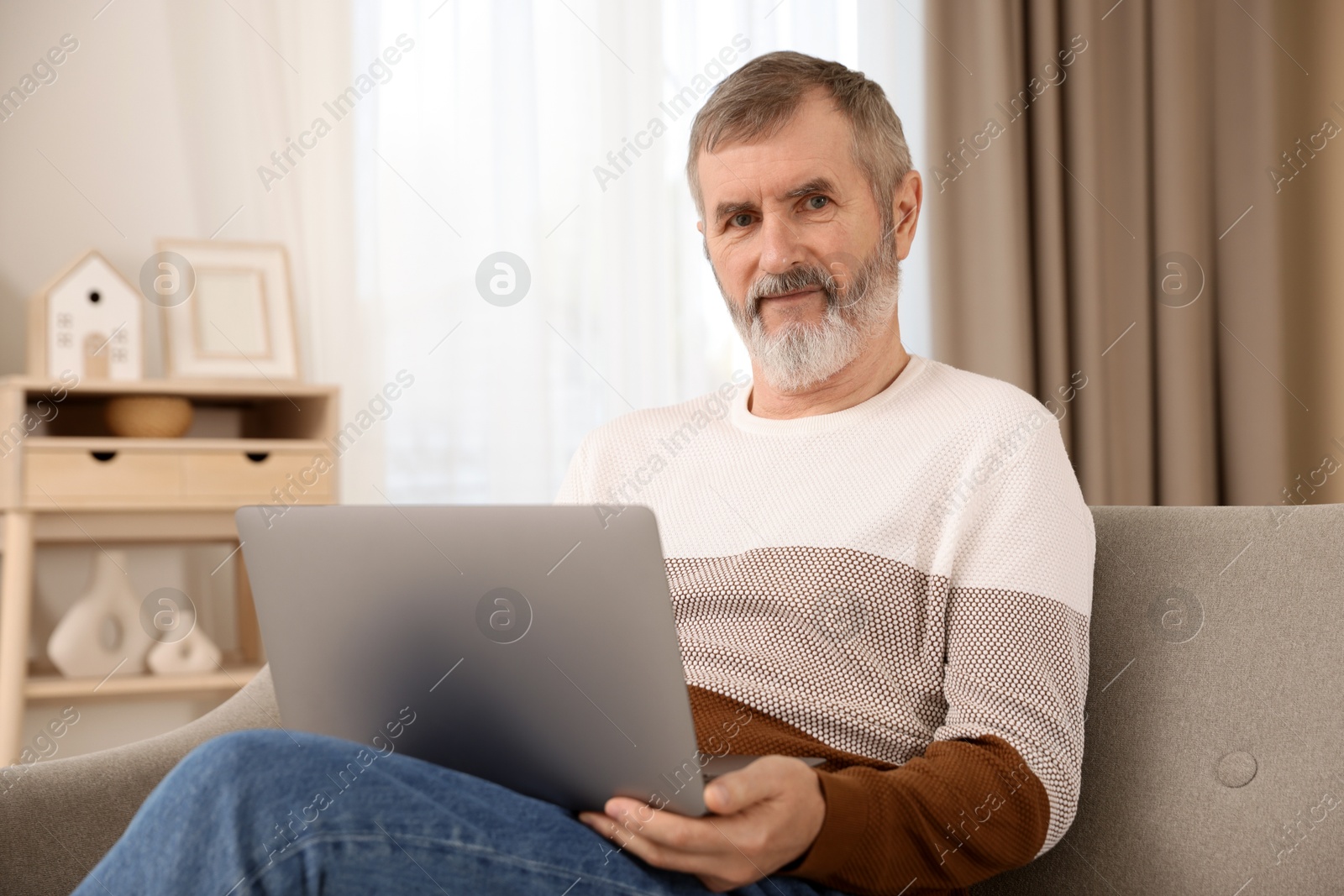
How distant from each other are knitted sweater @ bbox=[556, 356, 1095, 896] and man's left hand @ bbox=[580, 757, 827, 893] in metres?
0.03

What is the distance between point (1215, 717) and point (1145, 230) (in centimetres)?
200

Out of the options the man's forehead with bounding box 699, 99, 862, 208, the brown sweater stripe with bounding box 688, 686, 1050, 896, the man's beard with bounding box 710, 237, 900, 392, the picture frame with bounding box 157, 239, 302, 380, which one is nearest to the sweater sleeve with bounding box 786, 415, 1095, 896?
the brown sweater stripe with bounding box 688, 686, 1050, 896

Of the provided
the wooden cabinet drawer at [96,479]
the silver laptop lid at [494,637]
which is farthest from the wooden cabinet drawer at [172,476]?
the silver laptop lid at [494,637]

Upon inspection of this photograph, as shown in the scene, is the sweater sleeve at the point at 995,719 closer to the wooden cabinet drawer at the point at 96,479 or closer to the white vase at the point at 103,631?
the wooden cabinet drawer at the point at 96,479

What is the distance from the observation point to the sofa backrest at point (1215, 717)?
A: 90 cm

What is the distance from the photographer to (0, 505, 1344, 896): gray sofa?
0.91m

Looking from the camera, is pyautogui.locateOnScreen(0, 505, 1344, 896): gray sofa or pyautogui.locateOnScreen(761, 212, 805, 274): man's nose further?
pyautogui.locateOnScreen(761, 212, 805, 274): man's nose

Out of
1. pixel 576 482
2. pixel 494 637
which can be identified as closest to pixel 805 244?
pixel 576 482

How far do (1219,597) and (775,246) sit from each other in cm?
56

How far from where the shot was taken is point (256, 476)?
2154mm

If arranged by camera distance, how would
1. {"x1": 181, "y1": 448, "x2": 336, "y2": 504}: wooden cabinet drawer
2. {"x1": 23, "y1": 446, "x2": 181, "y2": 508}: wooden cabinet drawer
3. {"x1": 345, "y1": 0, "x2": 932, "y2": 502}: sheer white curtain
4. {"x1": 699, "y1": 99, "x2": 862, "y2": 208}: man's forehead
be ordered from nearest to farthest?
{"x1": 699, "y1": 99, "x2": 862, "y2": 208}: man's forehead, {"x1": 23, "y1": 446, "x2": 181, "y2": 508}: wooden cabinet drawer, {"x1": 181, "y1": 448, "x2": 336, "y2": 504}: wooden cabinet drawer, {"x1": 345, "y1": 0, "x2": 932, "y2": 502}: sheer white curtain

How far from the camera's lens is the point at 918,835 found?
815 mm

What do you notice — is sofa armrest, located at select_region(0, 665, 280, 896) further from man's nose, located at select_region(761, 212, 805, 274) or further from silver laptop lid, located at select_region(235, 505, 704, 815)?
man's nose, located at select_region(761, 212, 805, 274)

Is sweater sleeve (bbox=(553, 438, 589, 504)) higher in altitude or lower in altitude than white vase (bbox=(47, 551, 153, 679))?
higher
